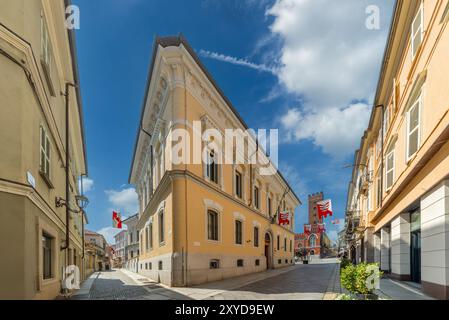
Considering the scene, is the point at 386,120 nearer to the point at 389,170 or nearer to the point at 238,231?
the point at 389,170

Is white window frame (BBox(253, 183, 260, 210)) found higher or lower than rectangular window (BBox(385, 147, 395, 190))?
lower

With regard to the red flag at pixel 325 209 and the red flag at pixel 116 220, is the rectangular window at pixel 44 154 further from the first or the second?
the red flag at pixel 325 209

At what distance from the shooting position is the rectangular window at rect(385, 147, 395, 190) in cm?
1545

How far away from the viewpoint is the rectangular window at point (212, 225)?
53.4 feet

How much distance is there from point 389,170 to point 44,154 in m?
16.6

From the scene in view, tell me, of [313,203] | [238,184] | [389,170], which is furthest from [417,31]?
[313,203]

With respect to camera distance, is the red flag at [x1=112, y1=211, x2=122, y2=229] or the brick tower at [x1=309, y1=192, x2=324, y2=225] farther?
the brick tower at [x1=309, y1=192, x2=324, y2=225]

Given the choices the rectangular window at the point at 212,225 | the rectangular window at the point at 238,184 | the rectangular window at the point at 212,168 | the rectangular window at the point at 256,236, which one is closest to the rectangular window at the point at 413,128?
the rectangular window at the point at 212,168

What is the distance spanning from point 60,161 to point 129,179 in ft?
72.3

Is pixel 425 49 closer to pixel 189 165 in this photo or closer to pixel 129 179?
pixel 189 165

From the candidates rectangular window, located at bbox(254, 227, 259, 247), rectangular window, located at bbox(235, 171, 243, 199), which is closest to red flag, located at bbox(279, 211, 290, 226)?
rectangular window, located at bbox(254, 227, 259, 247)

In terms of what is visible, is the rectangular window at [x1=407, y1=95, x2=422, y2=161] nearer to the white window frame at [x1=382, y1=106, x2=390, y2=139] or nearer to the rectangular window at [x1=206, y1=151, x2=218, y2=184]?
the white window frame at [x1=382, y1=106, x2=390, y2=139]

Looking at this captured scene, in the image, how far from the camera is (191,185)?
1466cm

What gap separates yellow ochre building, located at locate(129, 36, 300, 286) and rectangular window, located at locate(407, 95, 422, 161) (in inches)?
387
